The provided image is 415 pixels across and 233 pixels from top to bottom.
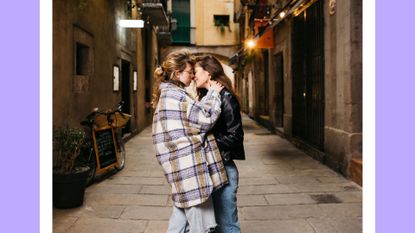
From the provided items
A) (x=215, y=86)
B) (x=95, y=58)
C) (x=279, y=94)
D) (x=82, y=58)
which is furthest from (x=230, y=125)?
(x=279, y=94)

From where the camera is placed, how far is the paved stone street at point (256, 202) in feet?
15.4

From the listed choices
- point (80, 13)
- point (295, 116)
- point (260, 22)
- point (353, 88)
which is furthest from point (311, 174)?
point (260, 22)

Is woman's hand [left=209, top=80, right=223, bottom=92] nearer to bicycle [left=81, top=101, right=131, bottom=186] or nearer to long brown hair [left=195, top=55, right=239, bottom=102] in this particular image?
long brown hair [left=195, top=55, right=239, bottom=102]

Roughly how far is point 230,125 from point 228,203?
0.63 meters

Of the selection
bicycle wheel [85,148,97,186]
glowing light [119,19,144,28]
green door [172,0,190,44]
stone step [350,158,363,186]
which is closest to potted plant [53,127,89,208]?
bicycle wheel [85,148,97,186]

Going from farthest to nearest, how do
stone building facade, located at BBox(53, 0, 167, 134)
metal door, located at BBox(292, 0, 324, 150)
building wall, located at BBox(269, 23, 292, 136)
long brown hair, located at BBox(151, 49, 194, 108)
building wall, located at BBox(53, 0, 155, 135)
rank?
building wall, located at BBox(269, 23, 292, 136)
metal door, located at BBox(292, 0, 324, 150)
stone building facade, located at BBox(53, 0, 167, 134)
building wall, located at BBox(53, 0, 155, 135)
long brown hair, located at BBox(151, 49, 194, 108)

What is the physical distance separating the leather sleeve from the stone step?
3.83 metres

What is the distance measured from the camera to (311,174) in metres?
7.42

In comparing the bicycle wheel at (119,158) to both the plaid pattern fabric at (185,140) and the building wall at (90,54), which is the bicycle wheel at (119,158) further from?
the plaid pattern fabric at (185,140)

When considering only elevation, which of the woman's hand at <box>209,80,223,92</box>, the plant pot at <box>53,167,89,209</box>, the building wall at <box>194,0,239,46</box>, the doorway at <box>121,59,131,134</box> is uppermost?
the building wall at <box>194,0,239,46</box>

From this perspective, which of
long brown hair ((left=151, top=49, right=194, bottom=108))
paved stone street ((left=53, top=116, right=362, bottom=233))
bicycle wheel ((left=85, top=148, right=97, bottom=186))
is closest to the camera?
long brown hair ((left=151, top=49, right=194, bottom=108))

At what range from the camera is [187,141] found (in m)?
2.91

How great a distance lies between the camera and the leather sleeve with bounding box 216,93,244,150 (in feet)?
10.3

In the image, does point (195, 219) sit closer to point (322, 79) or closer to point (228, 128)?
point (228, 128)
